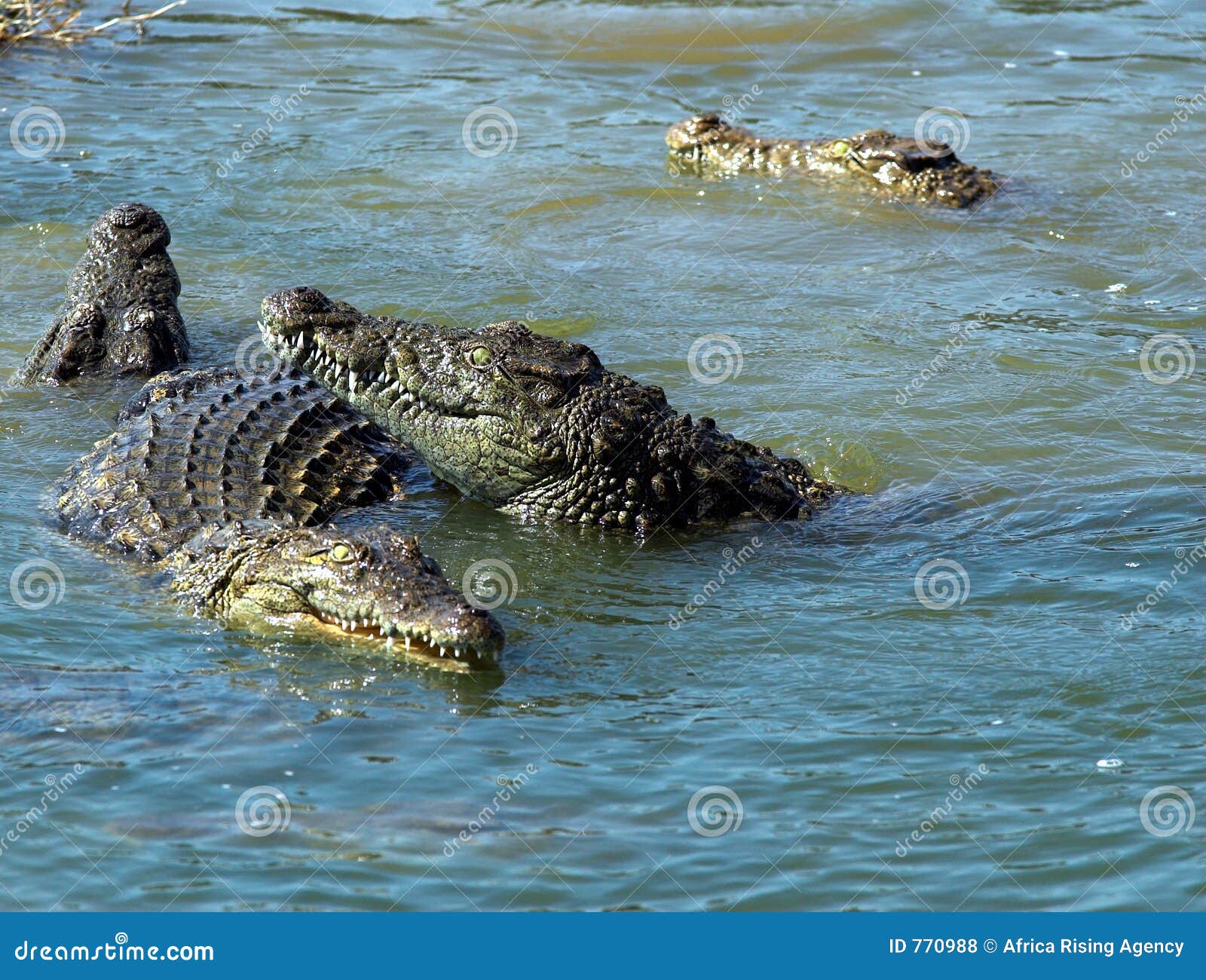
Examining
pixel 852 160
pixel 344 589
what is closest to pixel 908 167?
pixel 852 160

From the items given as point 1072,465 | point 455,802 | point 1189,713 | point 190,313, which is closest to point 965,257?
point 1072,465

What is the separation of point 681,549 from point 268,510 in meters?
1.95

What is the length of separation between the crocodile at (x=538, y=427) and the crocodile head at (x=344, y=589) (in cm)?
134

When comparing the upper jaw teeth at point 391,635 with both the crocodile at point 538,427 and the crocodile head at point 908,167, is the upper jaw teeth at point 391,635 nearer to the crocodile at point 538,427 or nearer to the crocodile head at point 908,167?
the crocodile at point 538,427

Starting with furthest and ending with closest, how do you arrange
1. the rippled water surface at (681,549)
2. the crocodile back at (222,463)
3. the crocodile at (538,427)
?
the crocodile at (538,427)
the crocodile back at (222,463)
the rippled water surface at (681,549)

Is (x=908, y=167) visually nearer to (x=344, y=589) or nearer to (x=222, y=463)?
(x=222, y=463)

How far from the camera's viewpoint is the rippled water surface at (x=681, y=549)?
473cm

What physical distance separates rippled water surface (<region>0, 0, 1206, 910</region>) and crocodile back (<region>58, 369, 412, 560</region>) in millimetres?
252

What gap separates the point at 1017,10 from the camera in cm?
1859

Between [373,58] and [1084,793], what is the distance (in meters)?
13.6

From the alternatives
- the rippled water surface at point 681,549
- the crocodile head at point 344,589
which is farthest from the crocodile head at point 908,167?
the crocodile head at point 344,589

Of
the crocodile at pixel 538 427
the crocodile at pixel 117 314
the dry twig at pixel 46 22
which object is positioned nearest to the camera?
the crocodile at pixel 538 427

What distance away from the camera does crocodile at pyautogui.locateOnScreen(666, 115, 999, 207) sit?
515 inches

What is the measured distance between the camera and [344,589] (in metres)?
5.74
